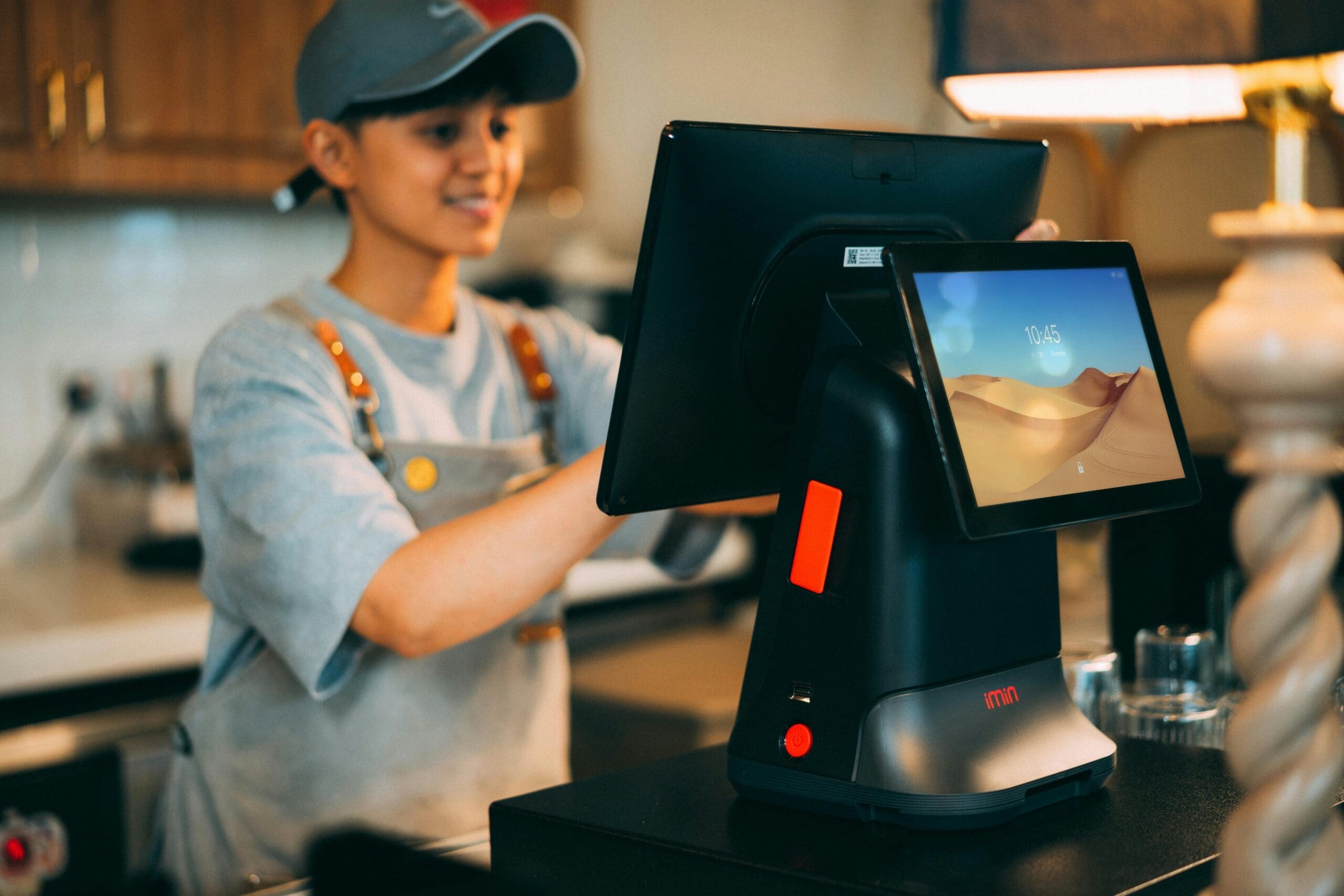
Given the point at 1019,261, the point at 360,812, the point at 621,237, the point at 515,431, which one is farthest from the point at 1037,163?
the point at 621,237

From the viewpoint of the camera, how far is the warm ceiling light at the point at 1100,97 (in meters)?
0.76

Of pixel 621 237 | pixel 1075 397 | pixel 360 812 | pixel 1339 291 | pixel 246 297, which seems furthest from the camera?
pixel 621 237

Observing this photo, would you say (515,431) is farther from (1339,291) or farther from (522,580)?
(1339,291)

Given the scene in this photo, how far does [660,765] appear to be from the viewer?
2.91 feet

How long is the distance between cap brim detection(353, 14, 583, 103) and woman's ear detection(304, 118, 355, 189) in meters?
A: 0.06

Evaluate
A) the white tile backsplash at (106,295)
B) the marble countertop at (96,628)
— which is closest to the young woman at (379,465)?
the marble countertop at (96,628)

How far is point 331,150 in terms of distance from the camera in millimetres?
1400

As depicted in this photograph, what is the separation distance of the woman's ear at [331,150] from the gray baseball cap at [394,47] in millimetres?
14

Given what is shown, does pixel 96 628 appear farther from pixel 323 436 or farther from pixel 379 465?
pixel 323 436

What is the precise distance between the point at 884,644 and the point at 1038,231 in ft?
1.24

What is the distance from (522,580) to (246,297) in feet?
6.46

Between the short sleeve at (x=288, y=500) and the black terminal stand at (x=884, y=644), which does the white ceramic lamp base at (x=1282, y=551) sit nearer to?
the black terminal stand at (x=884, y=644)

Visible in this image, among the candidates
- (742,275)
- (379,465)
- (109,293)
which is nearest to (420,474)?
(379,465)

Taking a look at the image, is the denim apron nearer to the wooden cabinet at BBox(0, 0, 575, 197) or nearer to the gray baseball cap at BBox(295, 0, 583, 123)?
the gray baseball cap at BBox(295, 0, 583, 123)
